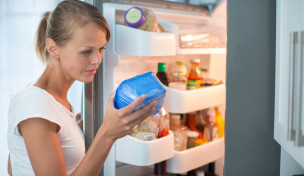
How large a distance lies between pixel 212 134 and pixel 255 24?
82 centimetres

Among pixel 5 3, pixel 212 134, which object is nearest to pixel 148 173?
pixel 212 134

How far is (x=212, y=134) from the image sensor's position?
1550 millimetres

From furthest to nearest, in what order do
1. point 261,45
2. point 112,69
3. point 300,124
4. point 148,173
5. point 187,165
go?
1. point 148,173
2. point 187,165
3. point 112,69
4. point 261,45
5. point 300,124

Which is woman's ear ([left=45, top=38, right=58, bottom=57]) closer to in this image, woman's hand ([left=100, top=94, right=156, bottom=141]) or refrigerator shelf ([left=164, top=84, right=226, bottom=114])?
woman's hand ([left=100, top=94, right=156, bottom=141])

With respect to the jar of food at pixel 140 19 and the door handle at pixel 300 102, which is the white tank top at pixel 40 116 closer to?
the jar of food at pixel 140 19

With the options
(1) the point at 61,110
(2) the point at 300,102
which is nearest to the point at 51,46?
(1) the point at 61,110

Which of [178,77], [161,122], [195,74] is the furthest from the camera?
[195,74]

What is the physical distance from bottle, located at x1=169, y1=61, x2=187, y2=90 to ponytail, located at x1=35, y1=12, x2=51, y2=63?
55 cm

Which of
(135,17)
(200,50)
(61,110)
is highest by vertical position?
(135,17)

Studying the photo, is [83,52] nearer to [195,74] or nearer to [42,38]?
[42,38]

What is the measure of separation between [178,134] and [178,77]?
256 millimetres

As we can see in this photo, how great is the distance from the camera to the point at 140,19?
111 cm

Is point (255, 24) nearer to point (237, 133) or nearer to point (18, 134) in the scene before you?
point (237, 133)

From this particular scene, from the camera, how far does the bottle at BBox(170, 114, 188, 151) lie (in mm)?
1385
